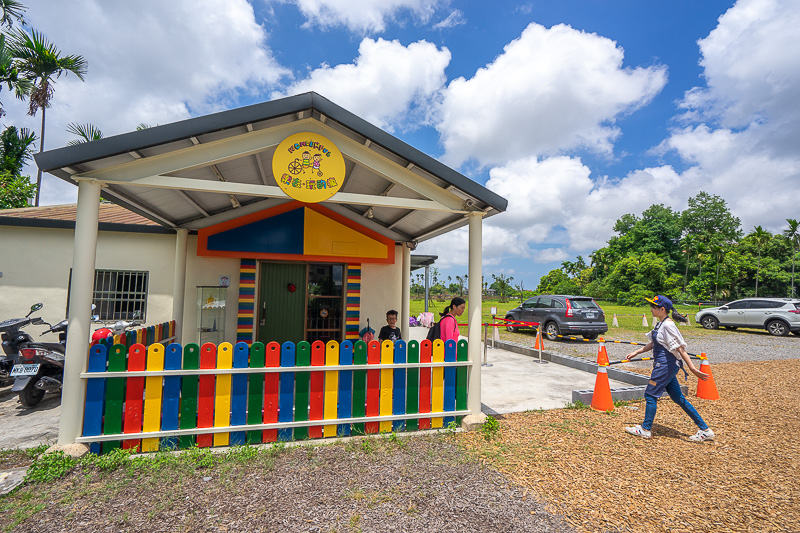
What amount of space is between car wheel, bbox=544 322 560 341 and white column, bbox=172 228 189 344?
1151cm

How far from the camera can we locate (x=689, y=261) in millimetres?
49688

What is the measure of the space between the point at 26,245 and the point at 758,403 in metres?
13.9

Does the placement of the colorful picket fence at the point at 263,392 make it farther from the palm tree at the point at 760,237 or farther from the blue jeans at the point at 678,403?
the palm tree at the point at 760,237

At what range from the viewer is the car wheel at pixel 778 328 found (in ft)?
49.1

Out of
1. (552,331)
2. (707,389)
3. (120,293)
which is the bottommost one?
(707,389)

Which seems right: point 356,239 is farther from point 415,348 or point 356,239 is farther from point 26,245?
point 26,245

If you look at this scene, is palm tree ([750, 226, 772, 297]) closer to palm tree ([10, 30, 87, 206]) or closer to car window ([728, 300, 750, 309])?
car window ([728, 300, 750, 309])

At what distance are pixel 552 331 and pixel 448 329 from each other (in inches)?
387

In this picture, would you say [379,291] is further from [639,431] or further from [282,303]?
[639,431]

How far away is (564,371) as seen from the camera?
807cm

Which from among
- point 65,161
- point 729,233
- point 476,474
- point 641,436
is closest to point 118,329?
point 65,161

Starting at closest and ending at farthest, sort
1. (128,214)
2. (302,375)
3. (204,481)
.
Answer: (204,481), (302,375), (128,214)

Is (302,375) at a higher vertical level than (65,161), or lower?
lower

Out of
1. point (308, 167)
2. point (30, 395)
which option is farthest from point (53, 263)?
point (308, 167)
